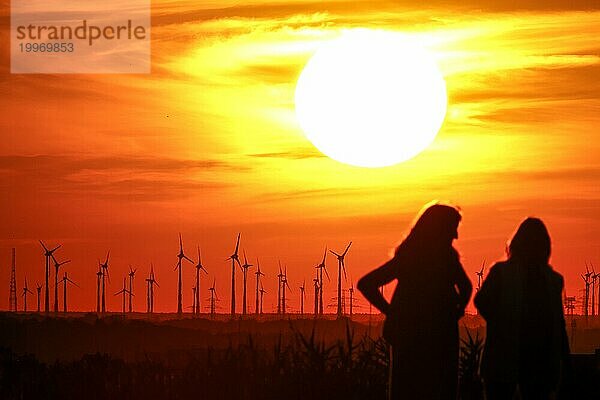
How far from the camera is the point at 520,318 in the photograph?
35.6 ft

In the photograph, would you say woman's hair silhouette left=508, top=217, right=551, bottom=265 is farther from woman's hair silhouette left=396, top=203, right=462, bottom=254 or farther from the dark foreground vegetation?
the dark foreground vegetation

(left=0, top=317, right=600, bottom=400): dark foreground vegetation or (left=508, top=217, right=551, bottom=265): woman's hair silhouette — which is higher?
(left=508, top=217, right=551, bottom=265): woman's hair silhouette

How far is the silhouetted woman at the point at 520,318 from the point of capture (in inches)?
424

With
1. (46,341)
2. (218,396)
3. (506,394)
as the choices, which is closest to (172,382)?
(218,396)

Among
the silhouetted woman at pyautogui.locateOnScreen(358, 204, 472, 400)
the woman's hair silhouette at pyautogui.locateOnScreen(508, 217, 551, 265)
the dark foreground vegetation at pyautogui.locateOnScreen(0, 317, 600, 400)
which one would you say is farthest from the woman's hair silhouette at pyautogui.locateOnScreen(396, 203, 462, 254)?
the dark foreground vegetation at pyautogui.locateOnScreen(0, 317, 600, 400)

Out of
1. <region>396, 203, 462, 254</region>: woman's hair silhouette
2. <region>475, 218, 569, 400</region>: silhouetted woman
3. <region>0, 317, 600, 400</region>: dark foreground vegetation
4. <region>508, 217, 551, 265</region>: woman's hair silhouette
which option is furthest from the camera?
<region>0, 317, 600, 400</region>: dark foreground vegetation

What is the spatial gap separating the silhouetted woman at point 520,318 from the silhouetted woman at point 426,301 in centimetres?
45

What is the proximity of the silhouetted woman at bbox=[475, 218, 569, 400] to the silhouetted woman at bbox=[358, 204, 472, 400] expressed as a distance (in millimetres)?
446

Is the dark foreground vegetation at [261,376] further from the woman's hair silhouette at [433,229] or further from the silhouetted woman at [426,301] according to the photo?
the woman's hair silhouette at [433,229]

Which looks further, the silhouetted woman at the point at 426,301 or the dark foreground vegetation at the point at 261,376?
the dark foreground vegetation at the point at 261,376

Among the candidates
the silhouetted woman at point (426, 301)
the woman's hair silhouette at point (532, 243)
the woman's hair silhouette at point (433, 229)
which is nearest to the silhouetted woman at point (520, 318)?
the woman's hair silhouette at point (532, 243)

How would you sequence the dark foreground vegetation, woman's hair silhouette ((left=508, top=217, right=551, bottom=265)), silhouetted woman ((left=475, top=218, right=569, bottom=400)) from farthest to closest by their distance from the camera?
the dark foreground vegetation → silhouetted woman ((left=475, top=218, right=569, bottom=400)) → woman's hair silhouette ((left=508, top=217, right=551, bottom=265))

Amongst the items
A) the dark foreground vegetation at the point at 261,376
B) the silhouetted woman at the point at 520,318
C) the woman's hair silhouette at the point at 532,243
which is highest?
the woman's hair silhouette at the point at 532,243

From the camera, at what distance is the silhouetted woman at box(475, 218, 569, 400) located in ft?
35.3
